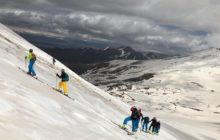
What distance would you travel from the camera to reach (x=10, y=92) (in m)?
22.8

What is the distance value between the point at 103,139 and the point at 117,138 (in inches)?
126

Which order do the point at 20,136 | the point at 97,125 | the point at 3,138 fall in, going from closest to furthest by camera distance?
the point at 3,138 → the point at 20,136 → the point at 97,125

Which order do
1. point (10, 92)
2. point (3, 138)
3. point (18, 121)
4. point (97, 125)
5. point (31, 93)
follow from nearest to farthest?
point (3, 138) → point (18, 121) → point (10, 92) → point (31, 93) → point (97, 125)

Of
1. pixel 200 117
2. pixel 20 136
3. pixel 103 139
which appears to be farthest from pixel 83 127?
pixel 200 117

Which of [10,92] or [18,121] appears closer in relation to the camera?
[18,121]

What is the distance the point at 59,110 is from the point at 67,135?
520 cm

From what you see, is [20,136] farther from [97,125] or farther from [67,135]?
[97,125]

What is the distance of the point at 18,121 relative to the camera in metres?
18.6

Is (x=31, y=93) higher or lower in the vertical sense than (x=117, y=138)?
higher

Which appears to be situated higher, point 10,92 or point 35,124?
point 10,92

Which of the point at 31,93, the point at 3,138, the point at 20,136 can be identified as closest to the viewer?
the point at 3,138

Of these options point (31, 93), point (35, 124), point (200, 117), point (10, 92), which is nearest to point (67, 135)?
point (35, 124)

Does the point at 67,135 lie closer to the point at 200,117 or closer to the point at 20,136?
the point at 20,136

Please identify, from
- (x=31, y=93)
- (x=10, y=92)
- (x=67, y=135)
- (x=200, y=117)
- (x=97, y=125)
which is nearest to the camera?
(x=67, y=135)
